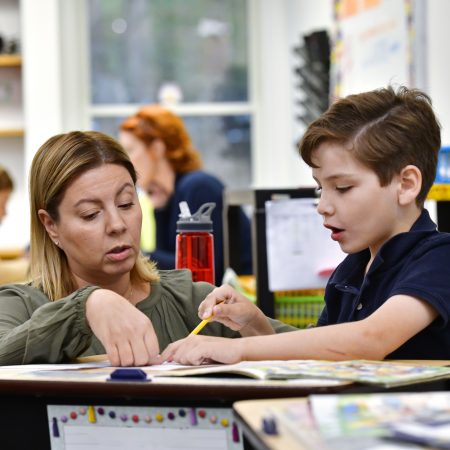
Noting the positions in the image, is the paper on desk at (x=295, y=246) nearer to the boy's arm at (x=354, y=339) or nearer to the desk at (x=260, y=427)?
the boy's arm at (x=354, y=339)

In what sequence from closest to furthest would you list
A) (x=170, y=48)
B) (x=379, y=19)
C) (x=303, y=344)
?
(x=303, y=344) < (x=379, y=19) < (x=170, y=48)

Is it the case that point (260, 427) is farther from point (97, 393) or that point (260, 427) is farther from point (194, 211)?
point (194, 211)

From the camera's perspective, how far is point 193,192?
401 cm

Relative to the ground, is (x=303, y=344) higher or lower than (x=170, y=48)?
lower

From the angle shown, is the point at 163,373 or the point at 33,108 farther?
the point at 33,108

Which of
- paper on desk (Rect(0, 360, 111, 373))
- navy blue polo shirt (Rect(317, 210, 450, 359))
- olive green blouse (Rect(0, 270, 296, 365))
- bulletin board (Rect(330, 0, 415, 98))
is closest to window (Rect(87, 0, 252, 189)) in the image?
bulletin board (Rect(330, 0, 415, 98))

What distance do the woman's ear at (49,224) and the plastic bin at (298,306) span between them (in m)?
1.14

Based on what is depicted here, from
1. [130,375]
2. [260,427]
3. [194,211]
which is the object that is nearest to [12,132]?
[194,211]

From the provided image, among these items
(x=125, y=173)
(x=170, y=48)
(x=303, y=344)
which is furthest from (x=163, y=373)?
(x=170, y=48)

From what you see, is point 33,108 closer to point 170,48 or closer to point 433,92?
point 170,48

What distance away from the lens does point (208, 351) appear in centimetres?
128

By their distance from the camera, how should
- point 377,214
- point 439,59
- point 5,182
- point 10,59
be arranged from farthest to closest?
point 10,59 < point 5,182 < point 439,59 < point 377,214

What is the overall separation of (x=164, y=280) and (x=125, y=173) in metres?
0.22

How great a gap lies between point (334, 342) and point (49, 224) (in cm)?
68
